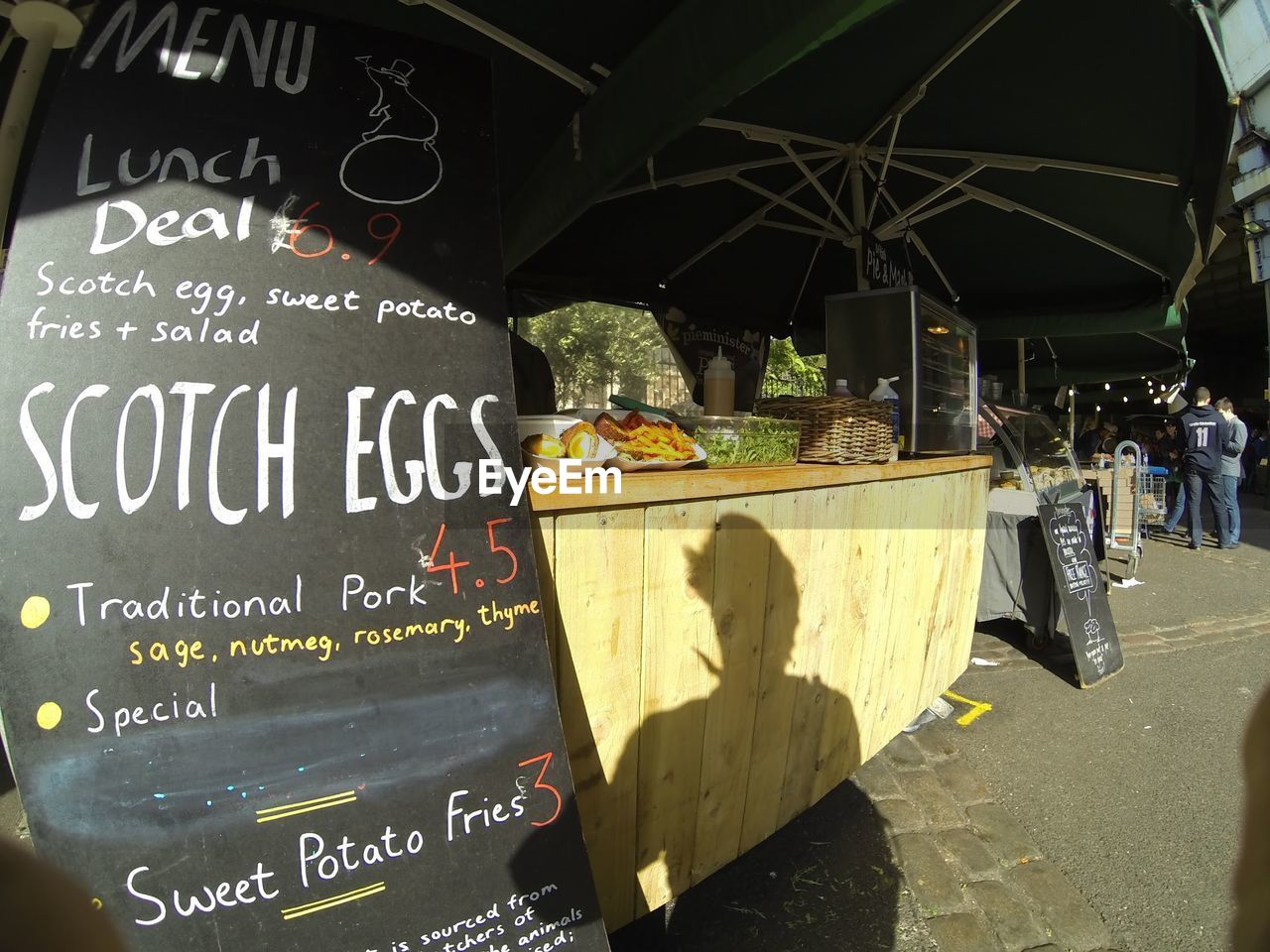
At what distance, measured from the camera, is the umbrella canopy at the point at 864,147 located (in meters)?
2.33

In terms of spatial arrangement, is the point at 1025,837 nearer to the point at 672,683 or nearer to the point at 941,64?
the point at 672,683

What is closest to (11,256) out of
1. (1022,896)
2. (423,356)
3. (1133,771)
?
(423,356)

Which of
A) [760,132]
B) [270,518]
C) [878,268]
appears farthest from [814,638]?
[760,132]

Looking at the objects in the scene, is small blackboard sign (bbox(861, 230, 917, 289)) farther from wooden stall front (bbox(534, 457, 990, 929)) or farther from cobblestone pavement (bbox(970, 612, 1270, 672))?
cobblestone pavement (bbox(970, 612, 1270, 672))

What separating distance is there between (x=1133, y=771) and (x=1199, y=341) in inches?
915

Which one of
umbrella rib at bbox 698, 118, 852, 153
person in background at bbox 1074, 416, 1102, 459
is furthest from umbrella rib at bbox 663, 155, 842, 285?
person in background at bbox 1074, 416, 1102, 459

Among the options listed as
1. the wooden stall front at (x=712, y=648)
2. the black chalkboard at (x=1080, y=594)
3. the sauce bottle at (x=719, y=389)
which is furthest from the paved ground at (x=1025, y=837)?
the sauce bottle at (x=719, y=389)

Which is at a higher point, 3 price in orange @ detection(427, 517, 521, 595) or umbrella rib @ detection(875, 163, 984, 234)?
umbrella rib @ detection(875, 163, 984, 234)

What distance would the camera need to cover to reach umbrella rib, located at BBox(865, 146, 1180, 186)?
3.65 meters

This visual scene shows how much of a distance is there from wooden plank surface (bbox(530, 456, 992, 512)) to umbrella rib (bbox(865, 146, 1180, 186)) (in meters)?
2.59

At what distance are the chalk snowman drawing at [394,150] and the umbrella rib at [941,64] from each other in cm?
267

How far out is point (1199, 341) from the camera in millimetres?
19516

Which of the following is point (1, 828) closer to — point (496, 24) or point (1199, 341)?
point (496, 24)

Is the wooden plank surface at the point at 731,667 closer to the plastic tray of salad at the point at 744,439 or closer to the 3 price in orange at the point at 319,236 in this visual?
the plastic tray of salad at the point at 744,439
